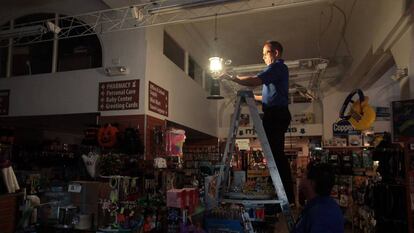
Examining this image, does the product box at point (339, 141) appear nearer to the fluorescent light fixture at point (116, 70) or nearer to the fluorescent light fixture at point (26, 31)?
the fluorescent light fixture at point (116, 70)

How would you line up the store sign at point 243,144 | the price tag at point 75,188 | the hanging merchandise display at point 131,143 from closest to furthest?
the price tag at point 75,188
the hanging merchandise display at point 131,143
the store sign at point 243,144

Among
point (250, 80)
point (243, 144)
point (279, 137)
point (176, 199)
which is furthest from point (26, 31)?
point (243, 144)

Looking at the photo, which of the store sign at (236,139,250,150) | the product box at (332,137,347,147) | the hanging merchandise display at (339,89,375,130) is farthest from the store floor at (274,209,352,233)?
the store sign at (236,139,250,150)

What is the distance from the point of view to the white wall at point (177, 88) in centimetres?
611

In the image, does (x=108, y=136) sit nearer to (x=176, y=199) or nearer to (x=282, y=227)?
(x=176, y=199)

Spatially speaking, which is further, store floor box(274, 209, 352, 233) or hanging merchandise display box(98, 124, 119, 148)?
store floor box(274, 209, 352, 233)

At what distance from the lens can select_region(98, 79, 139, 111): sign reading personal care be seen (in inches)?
227

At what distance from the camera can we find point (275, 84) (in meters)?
3.21

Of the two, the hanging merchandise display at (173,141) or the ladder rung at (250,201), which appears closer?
the ladder rung at (250,201)

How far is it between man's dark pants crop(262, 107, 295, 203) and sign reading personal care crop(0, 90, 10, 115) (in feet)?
18.5

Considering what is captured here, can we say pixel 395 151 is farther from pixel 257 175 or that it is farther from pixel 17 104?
pixel 17 104

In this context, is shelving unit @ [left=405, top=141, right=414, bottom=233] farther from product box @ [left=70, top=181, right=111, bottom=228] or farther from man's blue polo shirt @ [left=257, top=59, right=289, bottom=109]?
product box @ [left=70, top=181, right=111, bottom=228]

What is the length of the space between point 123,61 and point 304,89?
5.85m

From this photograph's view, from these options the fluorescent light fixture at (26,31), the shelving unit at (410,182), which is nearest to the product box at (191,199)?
the shelving unit at (410,182)
